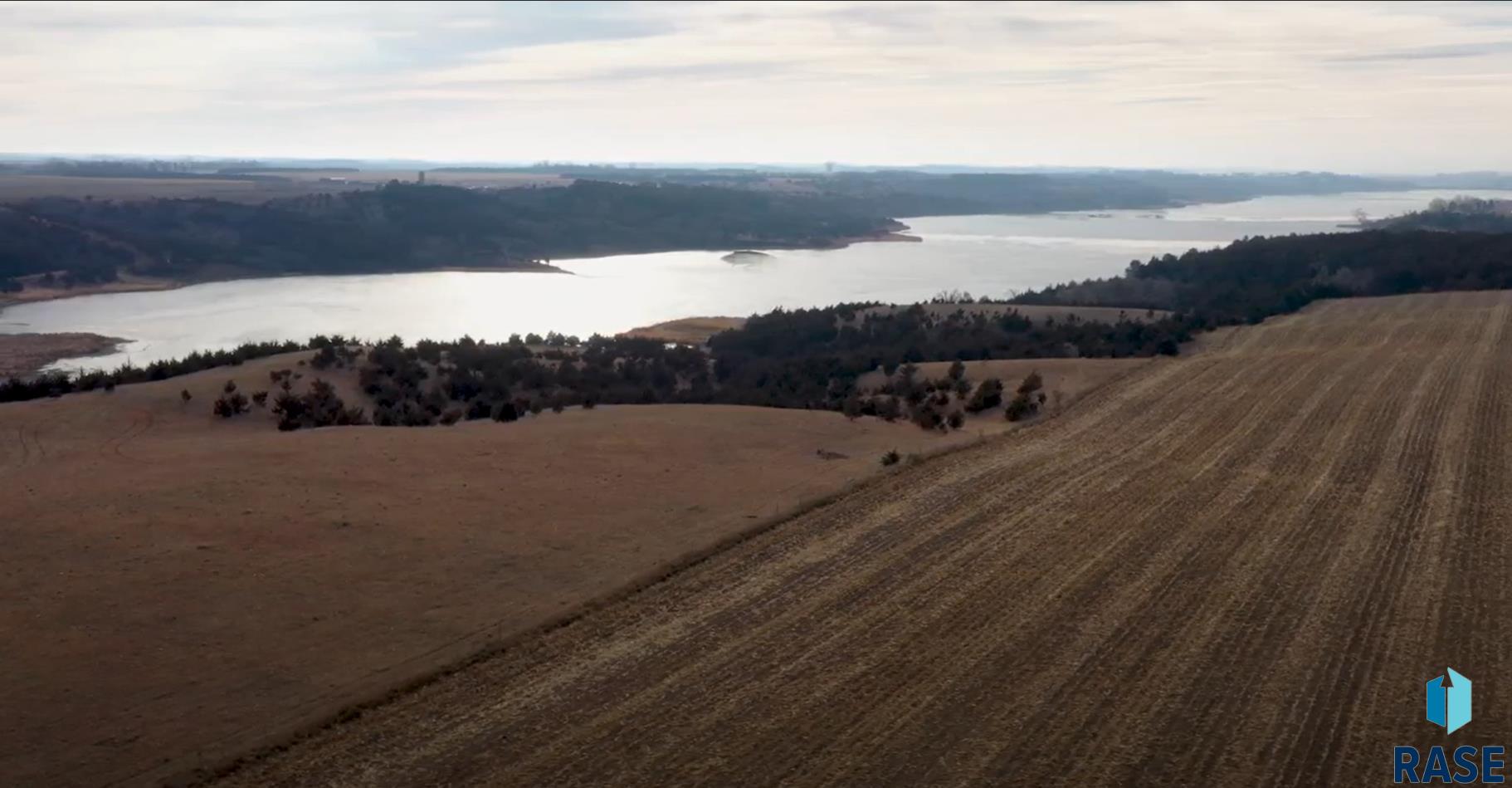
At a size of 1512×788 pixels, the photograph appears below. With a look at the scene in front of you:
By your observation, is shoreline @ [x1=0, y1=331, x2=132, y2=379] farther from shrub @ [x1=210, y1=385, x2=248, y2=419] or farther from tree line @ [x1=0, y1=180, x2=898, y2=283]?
tree line @ [x1=0, y1=180, x2=898, y2=283]

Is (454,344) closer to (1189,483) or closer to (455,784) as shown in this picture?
(1189,483)

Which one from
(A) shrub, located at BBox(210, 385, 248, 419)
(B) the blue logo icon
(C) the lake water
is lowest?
(C) the lake water

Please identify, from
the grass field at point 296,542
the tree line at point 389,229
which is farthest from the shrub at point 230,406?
the tree line at point 389,229

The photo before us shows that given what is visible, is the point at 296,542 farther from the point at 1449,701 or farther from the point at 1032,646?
the point at 1449,701

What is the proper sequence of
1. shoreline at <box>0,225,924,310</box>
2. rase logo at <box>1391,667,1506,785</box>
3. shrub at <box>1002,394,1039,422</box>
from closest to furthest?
rase logo at <box>1391,667,1506,785</box>, shrub at <box>1002,394,1039,422</box>, shoreline at <box>0,225,924,310</box>

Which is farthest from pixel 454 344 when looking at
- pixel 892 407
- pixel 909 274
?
pixel 909 274

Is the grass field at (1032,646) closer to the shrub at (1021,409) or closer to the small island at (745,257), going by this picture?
the shrub at (1021,409)

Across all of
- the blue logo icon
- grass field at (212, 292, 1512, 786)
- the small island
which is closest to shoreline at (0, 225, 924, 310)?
the small island

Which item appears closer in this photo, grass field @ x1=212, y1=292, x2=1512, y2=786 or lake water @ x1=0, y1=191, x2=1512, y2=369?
grass field @ x1=212, y1=292, x2=1512, y2=786
